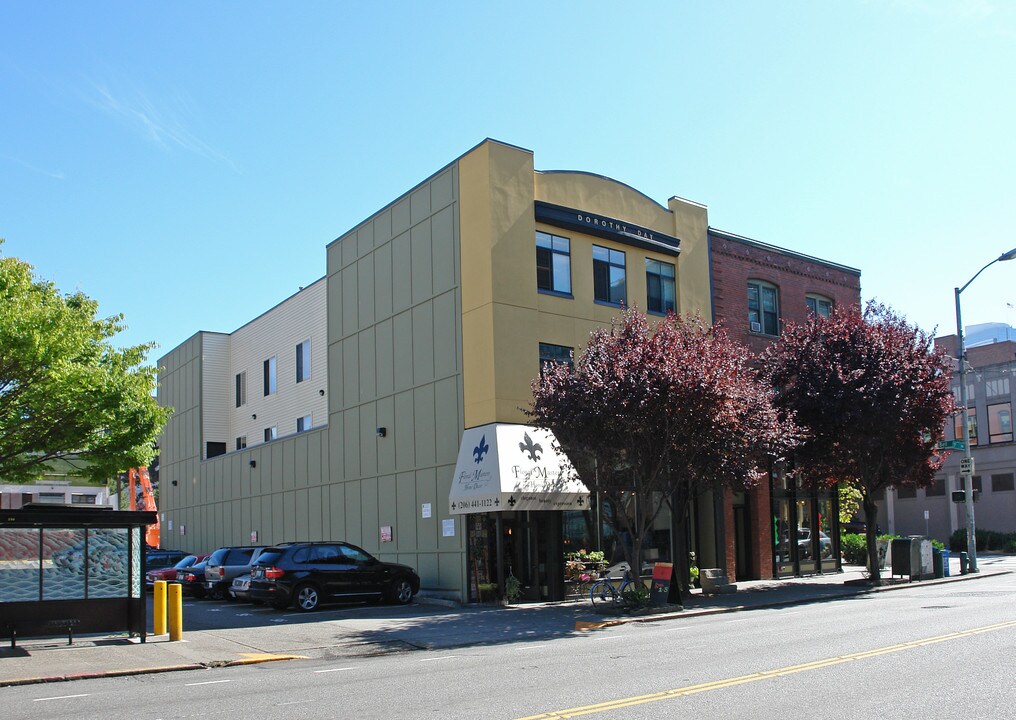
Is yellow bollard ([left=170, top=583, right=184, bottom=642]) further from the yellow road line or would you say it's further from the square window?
the square window

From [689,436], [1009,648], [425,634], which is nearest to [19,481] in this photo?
[425,634]

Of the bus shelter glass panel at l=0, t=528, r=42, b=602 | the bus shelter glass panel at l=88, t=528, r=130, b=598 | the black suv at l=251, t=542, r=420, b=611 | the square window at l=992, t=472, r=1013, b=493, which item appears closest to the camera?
the bus shelter glass panel at l=0, t=528, r=42, b=602

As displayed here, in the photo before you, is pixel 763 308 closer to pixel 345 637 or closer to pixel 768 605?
pixel 768 605

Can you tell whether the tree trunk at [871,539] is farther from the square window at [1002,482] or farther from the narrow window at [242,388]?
the square window at [1002,482]

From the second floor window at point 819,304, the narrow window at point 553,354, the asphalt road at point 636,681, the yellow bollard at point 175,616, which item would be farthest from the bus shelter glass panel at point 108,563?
the second floor window at point 819,304

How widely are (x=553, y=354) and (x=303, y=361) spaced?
14114mm

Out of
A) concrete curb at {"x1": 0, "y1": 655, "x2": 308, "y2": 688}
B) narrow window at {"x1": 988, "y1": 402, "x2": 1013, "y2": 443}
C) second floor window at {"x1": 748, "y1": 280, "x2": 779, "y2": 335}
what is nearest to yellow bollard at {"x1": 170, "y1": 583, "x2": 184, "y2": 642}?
concrete curb at {"x1": 0, "y1": 655, "x2": 308, "y2": 688}

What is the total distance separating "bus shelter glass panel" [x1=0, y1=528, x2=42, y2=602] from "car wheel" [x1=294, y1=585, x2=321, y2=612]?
7195 millimetres

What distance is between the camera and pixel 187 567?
27922 millimetres

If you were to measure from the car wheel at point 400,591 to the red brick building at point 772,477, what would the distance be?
9786 mm

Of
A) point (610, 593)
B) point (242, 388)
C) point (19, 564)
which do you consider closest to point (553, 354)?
point (610, 593)

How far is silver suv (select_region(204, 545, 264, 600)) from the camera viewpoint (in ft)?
84.1

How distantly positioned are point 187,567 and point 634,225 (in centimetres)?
1652

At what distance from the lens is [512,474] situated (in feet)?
71.8
